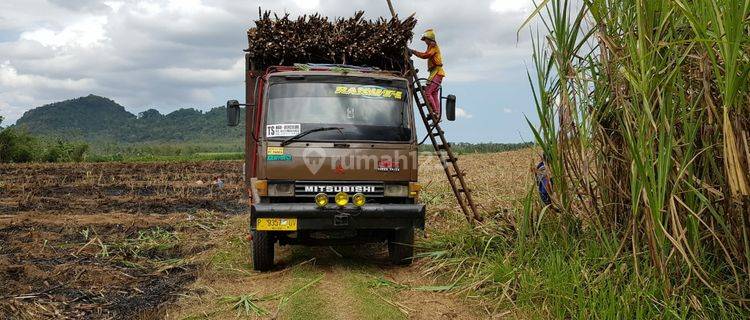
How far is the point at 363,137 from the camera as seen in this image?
693 cm

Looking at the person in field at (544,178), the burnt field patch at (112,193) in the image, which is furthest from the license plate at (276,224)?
the burnt field patch at (112,193)

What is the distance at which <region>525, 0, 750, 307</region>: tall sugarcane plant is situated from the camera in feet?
12.3

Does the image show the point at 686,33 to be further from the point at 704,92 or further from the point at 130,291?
the point at 130,291

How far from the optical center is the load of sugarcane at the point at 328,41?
7977 millimetres

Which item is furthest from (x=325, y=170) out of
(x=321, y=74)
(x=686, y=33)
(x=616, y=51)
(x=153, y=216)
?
(x=153, y=216)

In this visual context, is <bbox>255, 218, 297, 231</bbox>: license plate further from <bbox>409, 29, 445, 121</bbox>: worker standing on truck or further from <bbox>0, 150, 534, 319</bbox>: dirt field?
<bbox>409, 29, 445, 121</bbox>: worker standing on truck

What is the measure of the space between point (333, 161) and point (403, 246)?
132 cm

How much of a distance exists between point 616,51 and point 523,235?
187 centimetres

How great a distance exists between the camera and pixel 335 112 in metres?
6.98

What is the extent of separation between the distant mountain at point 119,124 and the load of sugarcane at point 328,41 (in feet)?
400

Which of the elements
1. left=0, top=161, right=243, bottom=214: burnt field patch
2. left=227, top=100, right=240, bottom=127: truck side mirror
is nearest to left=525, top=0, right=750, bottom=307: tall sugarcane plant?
left=227, top=100, right=240, bottom=127: truck side mirror

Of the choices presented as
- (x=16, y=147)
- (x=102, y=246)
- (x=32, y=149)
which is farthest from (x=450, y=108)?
(x=32, y=149)

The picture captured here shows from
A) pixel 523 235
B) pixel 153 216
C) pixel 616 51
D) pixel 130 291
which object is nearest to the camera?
pixel 616 51

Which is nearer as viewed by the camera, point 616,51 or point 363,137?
point 616,51
